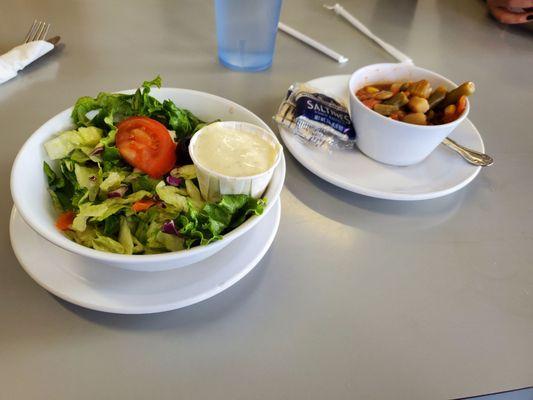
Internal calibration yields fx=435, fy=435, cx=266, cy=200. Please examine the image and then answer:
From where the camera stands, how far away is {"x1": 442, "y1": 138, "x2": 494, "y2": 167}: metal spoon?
2.90 feet

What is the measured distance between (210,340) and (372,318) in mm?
243

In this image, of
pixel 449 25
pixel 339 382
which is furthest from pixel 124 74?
pixel 449 25

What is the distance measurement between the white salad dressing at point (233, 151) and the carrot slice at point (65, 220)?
0.21 meters

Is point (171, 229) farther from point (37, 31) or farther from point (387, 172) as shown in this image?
point (37, 31)

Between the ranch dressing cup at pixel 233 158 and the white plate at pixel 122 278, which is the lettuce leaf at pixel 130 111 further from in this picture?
the white plate at pixel 122 278

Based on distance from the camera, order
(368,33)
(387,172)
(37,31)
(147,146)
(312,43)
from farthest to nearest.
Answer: (368,33), (312,43), (37,31), (387,172), (147,146)

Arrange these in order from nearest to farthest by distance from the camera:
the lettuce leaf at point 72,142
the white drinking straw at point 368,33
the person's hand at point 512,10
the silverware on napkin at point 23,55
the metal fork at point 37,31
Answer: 1. the lettuce leaf at point 72,142
2. the silverware on napkin at point 23,55
3. the metal fork at point 37,31
4. the white drinking straw at point 368,33
5. the person's hand at point 512,10

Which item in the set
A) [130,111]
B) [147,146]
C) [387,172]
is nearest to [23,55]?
[130,111]

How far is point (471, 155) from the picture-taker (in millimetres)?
896

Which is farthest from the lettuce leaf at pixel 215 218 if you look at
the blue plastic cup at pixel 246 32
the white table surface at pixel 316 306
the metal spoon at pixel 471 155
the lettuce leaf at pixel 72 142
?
the blue plastic cup at pixel 246 32

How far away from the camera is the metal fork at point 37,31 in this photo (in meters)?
1.17

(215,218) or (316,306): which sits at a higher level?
(215,218)

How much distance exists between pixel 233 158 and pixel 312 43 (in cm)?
78

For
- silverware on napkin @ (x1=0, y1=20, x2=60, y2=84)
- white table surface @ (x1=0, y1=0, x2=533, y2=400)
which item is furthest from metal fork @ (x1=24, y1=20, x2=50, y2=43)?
white table surface @ (x1=0, y1=0, x2=533, y2=400)
